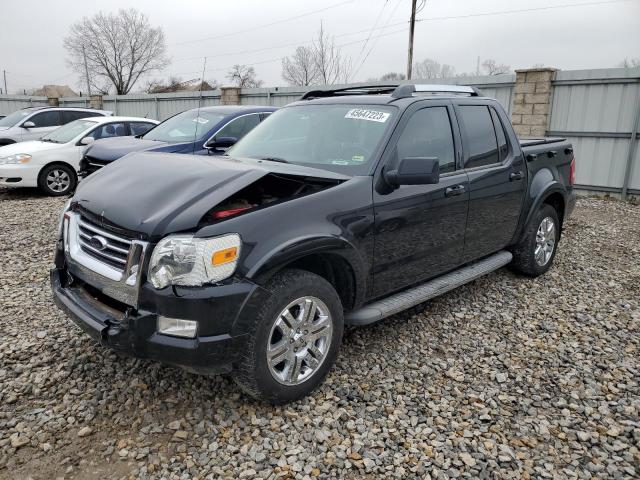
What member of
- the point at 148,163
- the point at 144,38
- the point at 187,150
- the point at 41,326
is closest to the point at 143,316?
the point at 148,163

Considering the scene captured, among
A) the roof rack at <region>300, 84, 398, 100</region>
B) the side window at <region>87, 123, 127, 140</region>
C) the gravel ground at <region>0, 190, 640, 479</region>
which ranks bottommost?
Answer: the gravel ground at <region>0, 190, 640, 479</region>

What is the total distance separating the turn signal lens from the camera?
103 inches

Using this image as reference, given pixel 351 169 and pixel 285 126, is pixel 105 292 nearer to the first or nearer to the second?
pixel 351 169

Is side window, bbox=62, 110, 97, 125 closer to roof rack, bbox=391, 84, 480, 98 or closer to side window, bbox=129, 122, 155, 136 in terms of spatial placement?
side window, bbox=129, 122, 155, 136

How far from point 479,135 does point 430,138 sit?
767 mm

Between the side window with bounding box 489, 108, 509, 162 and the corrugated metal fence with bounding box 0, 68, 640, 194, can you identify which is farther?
the corrugated metal fence with bounding box 0, 68, 640, 194

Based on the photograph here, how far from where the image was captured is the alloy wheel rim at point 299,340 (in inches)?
115

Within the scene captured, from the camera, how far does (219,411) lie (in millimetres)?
3025

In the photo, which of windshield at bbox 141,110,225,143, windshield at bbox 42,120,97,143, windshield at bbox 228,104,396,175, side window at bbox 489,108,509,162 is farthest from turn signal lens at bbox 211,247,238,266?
windshield at bbox 42,120,97,143

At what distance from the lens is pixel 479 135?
445cm

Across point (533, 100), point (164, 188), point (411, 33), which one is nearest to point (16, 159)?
point (164, 188)

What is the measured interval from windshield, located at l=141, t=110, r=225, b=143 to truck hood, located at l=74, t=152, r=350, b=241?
476 centimetres

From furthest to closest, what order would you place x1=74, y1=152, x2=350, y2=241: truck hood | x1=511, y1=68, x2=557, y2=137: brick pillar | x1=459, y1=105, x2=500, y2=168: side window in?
x1=511, y1=68, x2=557, y2=137: brick pillar → x1=459, y1=105, x2=500, y2=168: side window → x1=74, y1=152, x2=350, y2=241: truck hood

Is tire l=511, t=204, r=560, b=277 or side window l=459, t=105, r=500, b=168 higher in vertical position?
side window l=459, t=105, r=500, b=168
